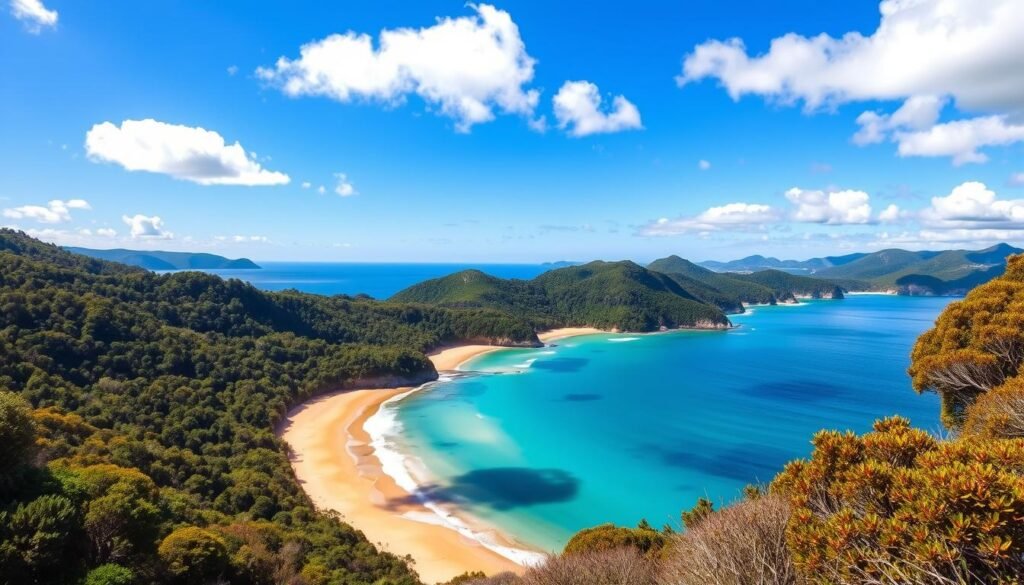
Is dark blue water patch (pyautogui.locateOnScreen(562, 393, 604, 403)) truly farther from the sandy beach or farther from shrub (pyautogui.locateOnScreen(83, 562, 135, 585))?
shrub (pyautogui.locateOnScreen(83, 562, 135, 585))

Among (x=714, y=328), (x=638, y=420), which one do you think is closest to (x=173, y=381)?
(x=638, y=420)

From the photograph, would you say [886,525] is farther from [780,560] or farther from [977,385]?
[977,385]

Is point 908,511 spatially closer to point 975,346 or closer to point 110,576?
point 975,346

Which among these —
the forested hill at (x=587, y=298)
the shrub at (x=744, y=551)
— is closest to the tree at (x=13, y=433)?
the shrub at (x=744, y=551)

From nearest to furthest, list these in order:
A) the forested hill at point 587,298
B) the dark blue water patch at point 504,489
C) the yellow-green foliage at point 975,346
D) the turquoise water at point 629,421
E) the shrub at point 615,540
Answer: the yellow-green foliage at point 975,346, the shrub at point 615,540, the dark blue water patch at point 504,489, the turquoise water at point 629,421, the forested hill at point 587,298

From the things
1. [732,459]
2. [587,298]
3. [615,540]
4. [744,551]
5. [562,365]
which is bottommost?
[562,365]

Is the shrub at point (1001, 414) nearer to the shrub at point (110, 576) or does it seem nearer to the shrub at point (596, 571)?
the shrub at point (596, 571)

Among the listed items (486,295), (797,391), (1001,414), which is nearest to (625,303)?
(486,295)
